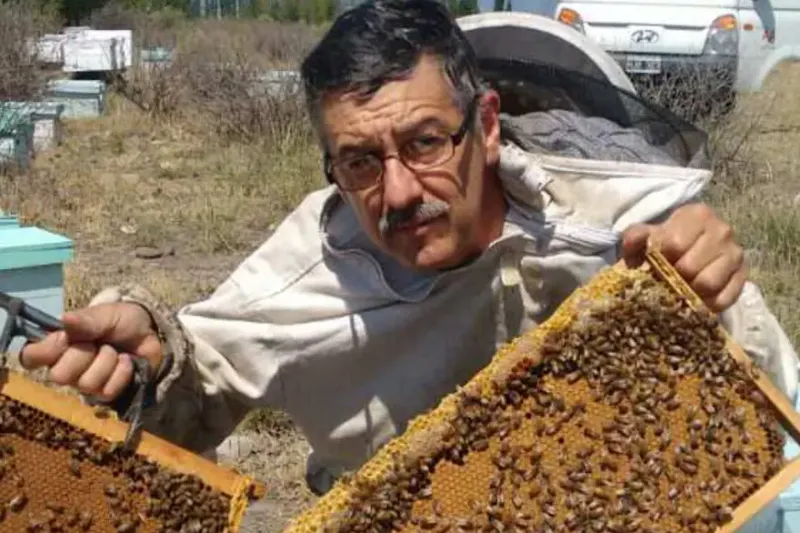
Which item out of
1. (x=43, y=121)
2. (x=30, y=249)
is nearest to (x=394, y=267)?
(x=30, y=249)

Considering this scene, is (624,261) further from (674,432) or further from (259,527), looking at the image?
(259,527)

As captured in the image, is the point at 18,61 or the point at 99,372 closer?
the point at 99,372

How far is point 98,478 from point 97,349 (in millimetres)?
201

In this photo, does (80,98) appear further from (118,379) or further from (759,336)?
(759,336)

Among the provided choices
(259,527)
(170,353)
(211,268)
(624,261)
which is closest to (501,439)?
(624,261)

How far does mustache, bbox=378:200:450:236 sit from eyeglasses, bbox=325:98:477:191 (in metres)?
0.05

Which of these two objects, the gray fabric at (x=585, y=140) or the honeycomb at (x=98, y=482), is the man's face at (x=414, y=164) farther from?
the honeycomb at (x=98, y=482)

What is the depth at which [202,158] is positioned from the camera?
362 inches

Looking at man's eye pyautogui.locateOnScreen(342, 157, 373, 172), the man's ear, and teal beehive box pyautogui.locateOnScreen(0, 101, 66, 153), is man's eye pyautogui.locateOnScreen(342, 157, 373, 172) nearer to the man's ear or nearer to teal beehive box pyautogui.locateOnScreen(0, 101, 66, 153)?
the man's ear

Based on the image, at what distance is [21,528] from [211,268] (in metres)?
4.55

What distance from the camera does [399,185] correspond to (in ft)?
5.92

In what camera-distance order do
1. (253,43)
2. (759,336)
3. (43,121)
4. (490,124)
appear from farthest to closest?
1. (253,43)
2. (43,121)
3. (490,124)
4. (759,336)

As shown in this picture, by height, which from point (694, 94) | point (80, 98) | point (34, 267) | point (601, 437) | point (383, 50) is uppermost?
point (383, 50)

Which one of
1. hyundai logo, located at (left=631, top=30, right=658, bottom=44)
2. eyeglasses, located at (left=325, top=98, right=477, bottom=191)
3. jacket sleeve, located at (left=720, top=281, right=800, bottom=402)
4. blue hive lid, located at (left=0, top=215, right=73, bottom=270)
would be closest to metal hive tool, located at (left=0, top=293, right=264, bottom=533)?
eyeglasses, located at (left=325, top=98, right=477, bottom=191)
